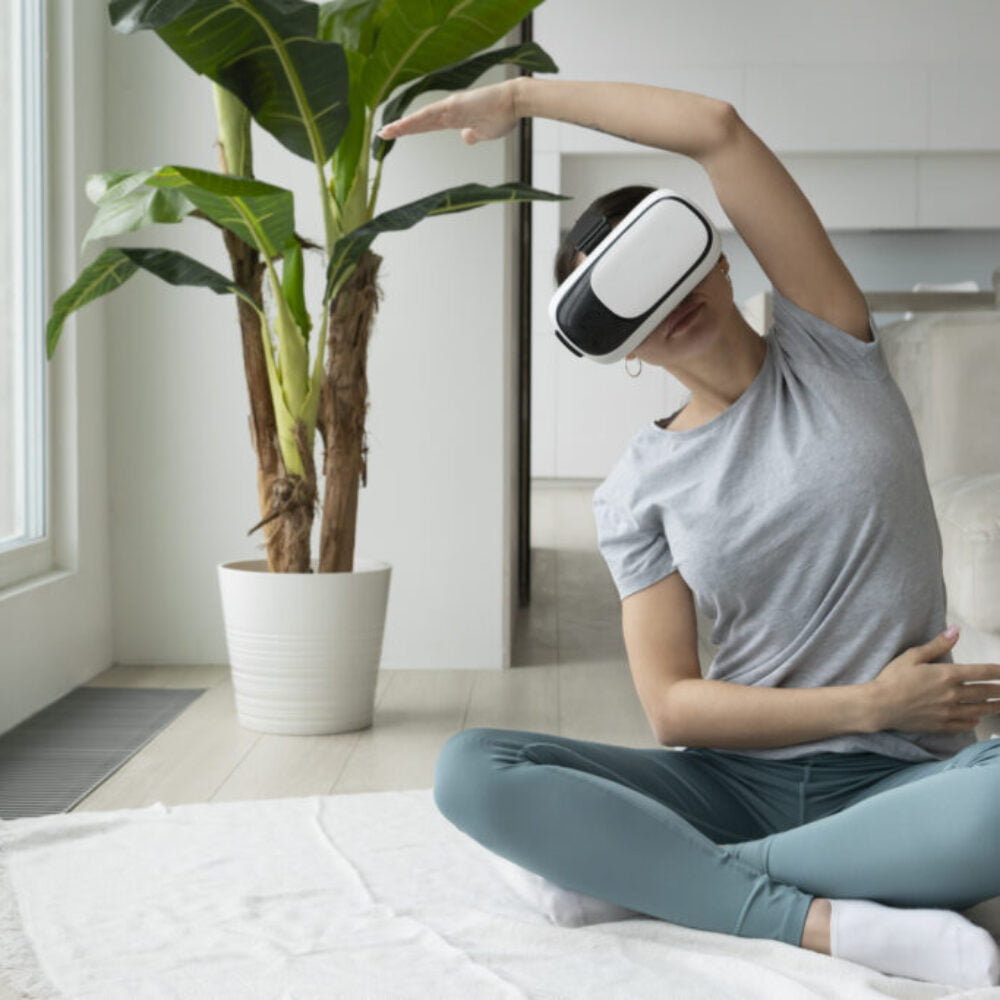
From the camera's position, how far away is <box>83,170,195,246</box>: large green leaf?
75.2 inches

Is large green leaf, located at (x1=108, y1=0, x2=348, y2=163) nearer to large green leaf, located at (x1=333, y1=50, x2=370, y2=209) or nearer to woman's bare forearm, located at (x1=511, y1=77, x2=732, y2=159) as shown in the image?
large green leaf, located at (x1=333, y1=50, x2=370, y2=209)

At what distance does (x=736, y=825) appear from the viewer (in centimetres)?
137

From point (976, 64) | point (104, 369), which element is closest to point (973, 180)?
point (976, 64)

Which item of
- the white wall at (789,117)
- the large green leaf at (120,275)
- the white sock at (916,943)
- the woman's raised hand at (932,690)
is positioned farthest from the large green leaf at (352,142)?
the white wall at (789,117)

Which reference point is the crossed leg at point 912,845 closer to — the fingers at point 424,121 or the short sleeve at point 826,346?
the short sleeve at point 826,346

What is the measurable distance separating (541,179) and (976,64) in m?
2.13

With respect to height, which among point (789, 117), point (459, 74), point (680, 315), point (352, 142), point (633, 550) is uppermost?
point (789, 117)

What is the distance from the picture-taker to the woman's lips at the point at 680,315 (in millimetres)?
1260

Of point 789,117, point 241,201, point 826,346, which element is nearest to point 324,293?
point 241,201

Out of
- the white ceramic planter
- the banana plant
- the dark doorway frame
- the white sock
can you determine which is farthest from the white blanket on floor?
the dark doorway frame

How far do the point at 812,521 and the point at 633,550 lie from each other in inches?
7.5

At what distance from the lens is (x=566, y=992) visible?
1.17m

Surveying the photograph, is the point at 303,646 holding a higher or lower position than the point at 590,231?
lower

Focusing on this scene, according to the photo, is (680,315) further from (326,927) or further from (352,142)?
(352,142)
